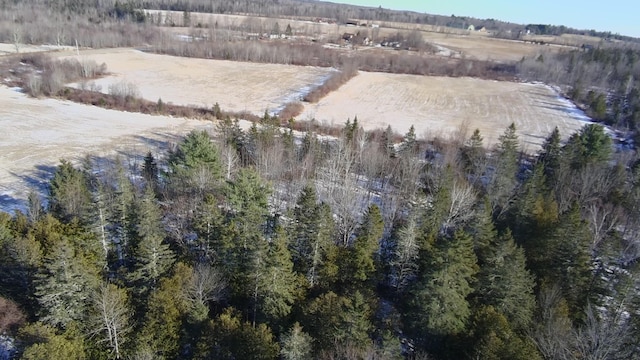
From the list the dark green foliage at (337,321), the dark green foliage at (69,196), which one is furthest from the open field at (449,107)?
the dark green foliage at (337,321)

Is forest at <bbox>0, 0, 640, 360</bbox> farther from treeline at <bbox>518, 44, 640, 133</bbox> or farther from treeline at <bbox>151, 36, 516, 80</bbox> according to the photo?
treeline at <bbox>151, 36, 516, 80</bbox>

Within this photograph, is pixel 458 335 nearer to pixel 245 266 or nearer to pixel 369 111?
pixel 245 266

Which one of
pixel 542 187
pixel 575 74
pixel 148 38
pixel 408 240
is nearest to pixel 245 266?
pixel 408 240

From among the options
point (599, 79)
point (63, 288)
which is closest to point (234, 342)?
point (63, 288)

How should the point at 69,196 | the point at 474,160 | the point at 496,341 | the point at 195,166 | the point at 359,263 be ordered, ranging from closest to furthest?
the point at 496,341
the point at 359,263
the point at 69,196
the point at 195,166
the point at 474,160

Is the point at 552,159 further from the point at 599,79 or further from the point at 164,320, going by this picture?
the point at 599,79

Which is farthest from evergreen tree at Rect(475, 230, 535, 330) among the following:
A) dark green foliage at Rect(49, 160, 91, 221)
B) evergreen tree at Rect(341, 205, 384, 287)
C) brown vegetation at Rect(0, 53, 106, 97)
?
brown vegetation at Rect(0, 53, 106, 97)

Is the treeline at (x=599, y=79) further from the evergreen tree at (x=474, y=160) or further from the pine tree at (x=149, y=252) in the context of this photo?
the pine tree at (x=149, y=252)

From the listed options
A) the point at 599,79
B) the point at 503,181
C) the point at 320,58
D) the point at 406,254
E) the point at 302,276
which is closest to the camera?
the point at 302,276
